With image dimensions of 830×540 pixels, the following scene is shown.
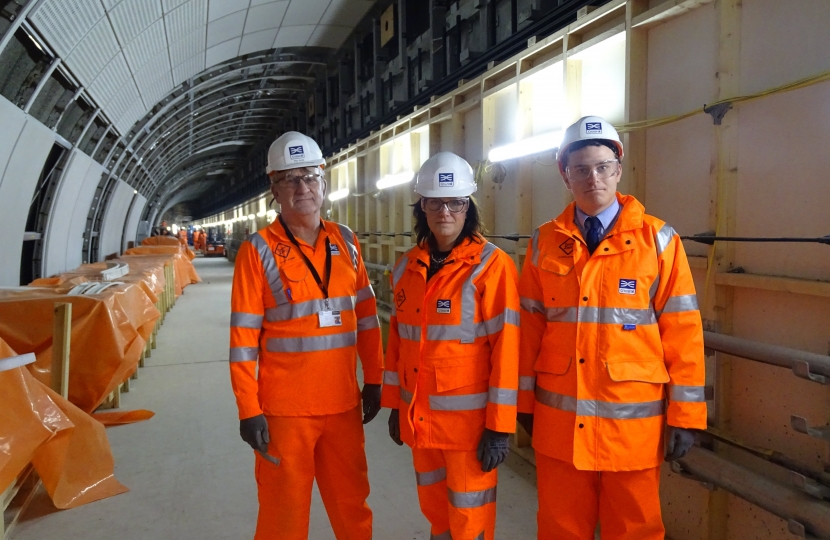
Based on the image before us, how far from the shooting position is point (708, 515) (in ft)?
9.39

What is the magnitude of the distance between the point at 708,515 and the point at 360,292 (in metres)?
2.14

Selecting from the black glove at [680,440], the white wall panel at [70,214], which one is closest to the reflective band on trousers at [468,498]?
the black glove at [680,440]

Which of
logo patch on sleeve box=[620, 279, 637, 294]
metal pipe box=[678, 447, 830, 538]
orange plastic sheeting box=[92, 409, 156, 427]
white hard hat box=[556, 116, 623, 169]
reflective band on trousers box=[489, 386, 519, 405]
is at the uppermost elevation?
white hard hat box=[556, 116, 623, 169]

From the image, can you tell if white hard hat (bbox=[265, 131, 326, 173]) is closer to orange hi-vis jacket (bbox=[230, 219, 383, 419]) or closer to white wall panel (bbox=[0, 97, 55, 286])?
orange hi-vis jacket (bbox=[230, 219, 383, 419])

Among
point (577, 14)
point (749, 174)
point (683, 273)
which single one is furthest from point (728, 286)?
point (577, 14)

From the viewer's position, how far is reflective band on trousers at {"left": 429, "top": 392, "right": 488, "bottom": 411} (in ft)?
7.22

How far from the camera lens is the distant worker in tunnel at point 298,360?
7.94ft

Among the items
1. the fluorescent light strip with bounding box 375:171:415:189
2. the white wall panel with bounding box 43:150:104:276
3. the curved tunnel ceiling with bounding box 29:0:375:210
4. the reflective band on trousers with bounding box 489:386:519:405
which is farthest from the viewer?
the fluorescent light strip with bounding box 375:171:415:189

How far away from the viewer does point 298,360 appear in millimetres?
2447

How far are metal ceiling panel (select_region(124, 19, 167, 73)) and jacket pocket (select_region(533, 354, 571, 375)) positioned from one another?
225 inches

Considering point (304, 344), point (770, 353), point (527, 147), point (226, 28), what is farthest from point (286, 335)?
point (226, 28)

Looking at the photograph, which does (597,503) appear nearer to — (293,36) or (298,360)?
(298,360)

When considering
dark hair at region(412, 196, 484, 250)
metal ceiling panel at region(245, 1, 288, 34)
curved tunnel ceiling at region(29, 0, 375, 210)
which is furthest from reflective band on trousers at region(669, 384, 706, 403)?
metal ceiling panel at region(245, 1, 288, 34)

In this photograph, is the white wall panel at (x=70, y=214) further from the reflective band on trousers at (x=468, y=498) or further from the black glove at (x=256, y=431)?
the reflective band on trousers at (x=468, y=498)
